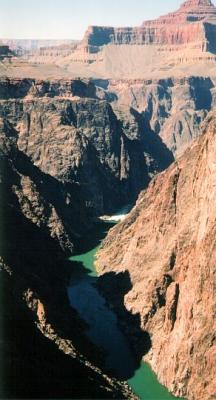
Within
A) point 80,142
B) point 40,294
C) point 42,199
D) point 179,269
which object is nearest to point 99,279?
point 40,294

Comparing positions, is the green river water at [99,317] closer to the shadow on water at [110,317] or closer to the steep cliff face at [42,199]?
the shadow on water at [110,317]

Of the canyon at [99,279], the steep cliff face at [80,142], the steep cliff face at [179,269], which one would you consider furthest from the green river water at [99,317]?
the steep cliff face at [80,142]

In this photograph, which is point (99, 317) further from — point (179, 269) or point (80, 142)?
point (80, 142)

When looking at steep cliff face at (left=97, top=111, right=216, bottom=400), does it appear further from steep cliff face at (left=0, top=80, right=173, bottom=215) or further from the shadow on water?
steep cliff face at (left=0, top=80, right=173, bottom=215)

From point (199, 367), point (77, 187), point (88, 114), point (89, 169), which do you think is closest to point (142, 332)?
point (199, 367)

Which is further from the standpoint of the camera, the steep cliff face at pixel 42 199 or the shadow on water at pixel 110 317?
the steep cliff face at pixel 42 199
